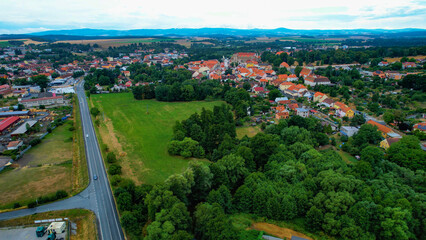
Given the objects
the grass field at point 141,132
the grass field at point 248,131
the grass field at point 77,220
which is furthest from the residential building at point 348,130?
the grass field at point 77,220

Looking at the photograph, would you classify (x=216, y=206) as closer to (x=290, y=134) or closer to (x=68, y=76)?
(x=290, y=134)

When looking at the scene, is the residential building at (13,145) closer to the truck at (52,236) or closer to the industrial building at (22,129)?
the industrial building at (22,129)

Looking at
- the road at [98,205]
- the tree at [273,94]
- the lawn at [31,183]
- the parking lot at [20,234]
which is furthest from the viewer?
the tree at [273,94]

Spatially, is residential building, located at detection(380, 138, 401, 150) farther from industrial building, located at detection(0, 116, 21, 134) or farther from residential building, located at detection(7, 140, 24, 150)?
industrial building, located at detection(0, 116, 21, 134)

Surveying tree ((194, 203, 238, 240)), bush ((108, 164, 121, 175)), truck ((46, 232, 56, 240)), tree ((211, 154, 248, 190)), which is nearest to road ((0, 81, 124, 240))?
bush ((108, 164, 121, 175))

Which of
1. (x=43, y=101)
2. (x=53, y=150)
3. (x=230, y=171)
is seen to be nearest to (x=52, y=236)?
(x=230, y=171)

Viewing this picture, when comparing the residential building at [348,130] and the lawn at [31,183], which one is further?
the residential building at [348,130]

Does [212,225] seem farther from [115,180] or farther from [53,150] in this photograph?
[53,150]
